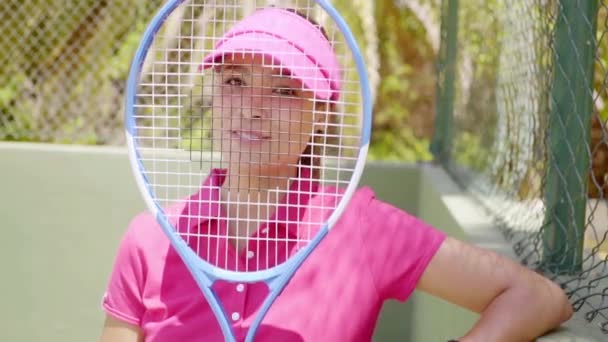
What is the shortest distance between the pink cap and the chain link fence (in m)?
0.43

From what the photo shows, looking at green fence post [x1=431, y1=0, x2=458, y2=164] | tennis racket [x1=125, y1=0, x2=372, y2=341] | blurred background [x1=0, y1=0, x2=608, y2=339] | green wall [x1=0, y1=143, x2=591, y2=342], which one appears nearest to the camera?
tennis racket [x1=125, y1=0, x2=372, y2=341]

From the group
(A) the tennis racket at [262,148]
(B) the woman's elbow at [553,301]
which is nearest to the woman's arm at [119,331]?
(A) the tennis racket at [262,148]

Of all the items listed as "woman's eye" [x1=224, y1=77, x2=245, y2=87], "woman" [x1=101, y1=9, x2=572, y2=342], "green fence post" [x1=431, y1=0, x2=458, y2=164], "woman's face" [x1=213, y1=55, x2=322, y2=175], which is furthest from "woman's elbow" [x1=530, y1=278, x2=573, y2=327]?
"green fence post" [x1=431, y1=0, x2=458, y2=164]

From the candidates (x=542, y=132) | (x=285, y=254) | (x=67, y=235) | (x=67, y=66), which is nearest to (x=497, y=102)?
(x=542, y=132)

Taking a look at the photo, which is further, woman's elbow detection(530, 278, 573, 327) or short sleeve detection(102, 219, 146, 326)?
short sleeve detection(102, 219, 146, 326)

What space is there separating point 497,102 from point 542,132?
0.84m

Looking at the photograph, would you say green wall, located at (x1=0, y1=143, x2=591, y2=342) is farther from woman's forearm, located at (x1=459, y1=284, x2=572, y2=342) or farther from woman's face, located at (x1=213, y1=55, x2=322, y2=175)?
woman's forearm, located at (x1=459, y1=284, x2=572, y2=342)

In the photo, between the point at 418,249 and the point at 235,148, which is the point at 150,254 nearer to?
the point at 235,148

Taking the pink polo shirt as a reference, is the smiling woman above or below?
above

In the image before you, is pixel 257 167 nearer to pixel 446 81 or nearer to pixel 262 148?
pixel 262 148

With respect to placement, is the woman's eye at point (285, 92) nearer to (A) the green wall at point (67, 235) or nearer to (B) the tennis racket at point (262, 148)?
(B) the tennis racket at point (262, 148)

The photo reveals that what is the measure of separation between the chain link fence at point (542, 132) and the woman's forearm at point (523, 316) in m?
0.10

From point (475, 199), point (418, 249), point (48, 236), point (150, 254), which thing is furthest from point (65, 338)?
point (418, 249)

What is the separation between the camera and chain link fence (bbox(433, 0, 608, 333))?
74.2 inches
